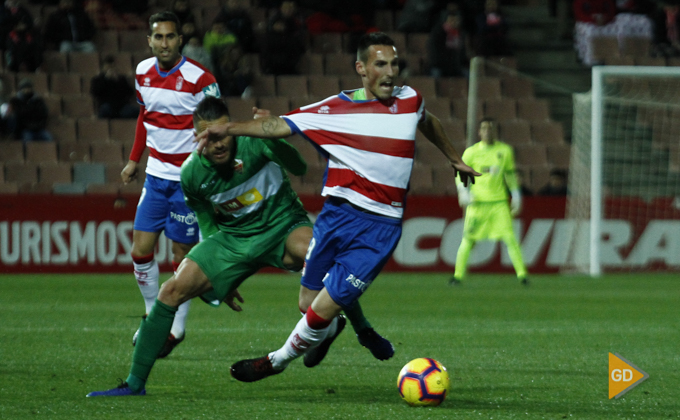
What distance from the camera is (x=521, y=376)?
5746 millimetres

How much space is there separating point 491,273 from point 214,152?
987 centimetres

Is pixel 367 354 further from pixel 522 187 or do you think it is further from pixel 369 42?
pixel 522 187


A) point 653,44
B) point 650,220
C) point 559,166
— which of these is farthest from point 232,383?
point 653,44

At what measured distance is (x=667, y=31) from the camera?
1873cm

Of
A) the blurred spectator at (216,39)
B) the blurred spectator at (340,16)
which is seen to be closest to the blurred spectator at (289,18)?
the blurred spectator at (216,39)

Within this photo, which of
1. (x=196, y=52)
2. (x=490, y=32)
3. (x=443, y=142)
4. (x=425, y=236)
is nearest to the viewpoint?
(x=443, y=142)

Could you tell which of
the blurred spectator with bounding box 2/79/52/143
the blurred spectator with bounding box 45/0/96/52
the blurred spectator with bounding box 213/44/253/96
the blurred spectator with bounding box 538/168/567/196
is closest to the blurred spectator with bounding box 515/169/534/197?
the blurred spectator with bounding box 538/168/567/196

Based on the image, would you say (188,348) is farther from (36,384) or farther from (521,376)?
(521,376)

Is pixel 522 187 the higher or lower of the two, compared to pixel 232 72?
lower

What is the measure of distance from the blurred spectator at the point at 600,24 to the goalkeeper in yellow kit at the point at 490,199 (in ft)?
23.4

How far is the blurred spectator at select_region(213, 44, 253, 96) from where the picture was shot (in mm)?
15773

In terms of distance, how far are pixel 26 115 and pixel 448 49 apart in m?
6.95

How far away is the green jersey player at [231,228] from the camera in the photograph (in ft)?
16.6

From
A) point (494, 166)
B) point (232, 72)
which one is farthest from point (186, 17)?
point (494, 166)
